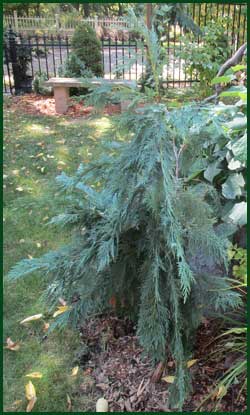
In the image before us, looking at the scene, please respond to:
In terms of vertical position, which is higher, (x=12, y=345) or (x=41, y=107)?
(x=41, y=107)

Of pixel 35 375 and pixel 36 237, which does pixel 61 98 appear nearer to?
pixel 36 237

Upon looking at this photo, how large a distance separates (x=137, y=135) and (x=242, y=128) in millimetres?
641

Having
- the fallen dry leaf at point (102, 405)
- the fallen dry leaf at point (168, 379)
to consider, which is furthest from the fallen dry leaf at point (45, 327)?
the fallen dry leaf at point (168, 379)

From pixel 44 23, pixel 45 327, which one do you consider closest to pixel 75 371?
pixel 45 327

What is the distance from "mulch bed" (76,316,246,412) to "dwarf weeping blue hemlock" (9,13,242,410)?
6.2 inches

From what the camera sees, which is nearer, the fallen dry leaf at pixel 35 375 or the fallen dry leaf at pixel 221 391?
the fallen dry leaf at pixel 221 391

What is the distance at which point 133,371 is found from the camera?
2055 mm

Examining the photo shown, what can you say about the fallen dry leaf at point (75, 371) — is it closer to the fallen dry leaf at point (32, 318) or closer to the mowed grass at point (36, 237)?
the mowed grass at point (36, 237)

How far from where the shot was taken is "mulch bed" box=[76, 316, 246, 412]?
1.92m

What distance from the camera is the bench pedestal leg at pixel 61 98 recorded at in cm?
651

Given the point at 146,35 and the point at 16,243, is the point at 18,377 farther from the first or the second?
the point at 146,35

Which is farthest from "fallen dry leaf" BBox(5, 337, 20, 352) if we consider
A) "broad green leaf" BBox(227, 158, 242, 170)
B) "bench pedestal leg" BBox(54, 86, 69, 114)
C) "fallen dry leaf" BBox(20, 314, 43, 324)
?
"bench pedestal leg" BBox(54, 86, 69, 114)

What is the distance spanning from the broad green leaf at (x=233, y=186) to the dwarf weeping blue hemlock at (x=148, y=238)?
0.06 metres

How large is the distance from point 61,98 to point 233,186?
5047 mm
